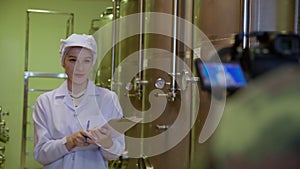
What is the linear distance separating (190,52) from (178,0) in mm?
340

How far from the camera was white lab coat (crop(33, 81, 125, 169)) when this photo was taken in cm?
148

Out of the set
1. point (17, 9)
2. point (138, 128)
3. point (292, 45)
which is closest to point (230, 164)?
point (292, 45)

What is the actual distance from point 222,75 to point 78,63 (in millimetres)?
1049

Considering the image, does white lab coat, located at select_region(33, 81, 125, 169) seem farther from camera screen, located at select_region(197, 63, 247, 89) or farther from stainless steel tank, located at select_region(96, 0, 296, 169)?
camera screen, located at select_region(197, 63, 247, 89)

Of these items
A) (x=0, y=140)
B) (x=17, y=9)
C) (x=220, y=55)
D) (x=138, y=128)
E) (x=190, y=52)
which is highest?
(x=17, y=9)

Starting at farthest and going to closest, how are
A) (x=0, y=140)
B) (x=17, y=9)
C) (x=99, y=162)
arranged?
(x=17, y=9) → (x=0, y=140) → (x=99, y=162)

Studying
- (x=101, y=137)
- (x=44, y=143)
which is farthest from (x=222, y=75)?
(x=44, y=143)

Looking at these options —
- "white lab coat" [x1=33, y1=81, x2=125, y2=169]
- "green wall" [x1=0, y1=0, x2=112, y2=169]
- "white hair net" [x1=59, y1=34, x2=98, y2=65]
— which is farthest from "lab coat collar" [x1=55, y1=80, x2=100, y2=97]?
"green wall" [x1=0, y1=0, x2=112, y2=169]

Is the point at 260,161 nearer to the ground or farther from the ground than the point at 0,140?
farther from the ground

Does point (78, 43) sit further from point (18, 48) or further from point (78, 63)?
point (18, 48)

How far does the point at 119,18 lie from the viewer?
117 inches

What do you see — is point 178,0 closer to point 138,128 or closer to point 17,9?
point 138,128

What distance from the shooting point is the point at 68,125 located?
4.92 feet

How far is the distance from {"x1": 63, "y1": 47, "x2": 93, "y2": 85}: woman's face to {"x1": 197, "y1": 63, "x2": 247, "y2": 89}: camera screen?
1.02m
